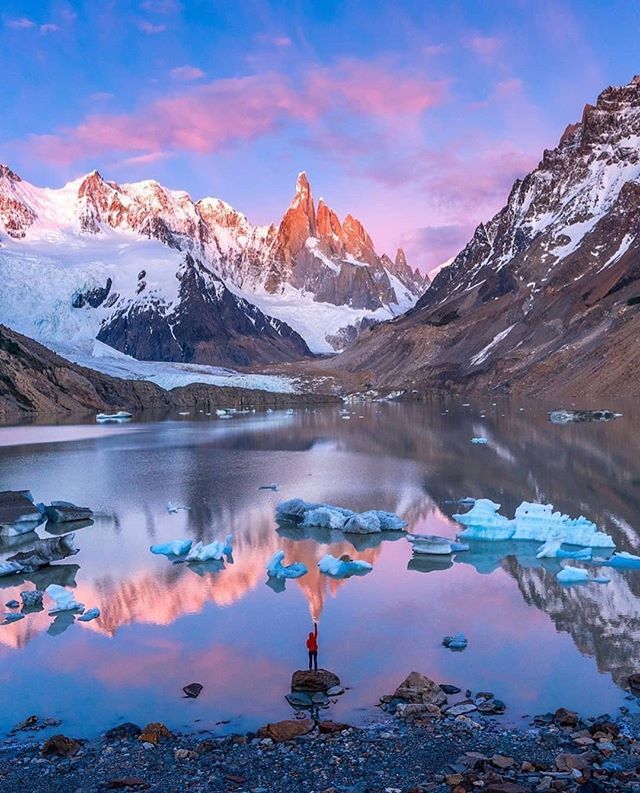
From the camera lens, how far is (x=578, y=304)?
131500 millimetres

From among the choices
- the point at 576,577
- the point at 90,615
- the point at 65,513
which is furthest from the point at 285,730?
the point at 65,513

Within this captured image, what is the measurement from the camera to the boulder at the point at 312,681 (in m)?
12.7

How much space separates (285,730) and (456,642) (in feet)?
14.7

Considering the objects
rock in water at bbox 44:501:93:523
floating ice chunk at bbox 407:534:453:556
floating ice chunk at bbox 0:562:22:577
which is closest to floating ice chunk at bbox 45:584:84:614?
floating ice chunk at bbox 0:562:22:577

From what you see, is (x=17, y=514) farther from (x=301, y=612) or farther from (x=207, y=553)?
(x=301, y=612)

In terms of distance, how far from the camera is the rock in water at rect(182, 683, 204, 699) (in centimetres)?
1268

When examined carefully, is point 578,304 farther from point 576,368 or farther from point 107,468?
point 107,468

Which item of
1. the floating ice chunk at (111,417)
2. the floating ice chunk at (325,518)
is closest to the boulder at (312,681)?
the floating ice chunk at (325,518)

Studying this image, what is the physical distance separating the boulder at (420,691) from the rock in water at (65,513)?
59.4ft

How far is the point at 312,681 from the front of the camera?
12664mm

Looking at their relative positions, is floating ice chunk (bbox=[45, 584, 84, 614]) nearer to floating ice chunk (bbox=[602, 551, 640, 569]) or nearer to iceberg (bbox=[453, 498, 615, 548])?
iceberg (bbox=[453, 498, 615, 548])

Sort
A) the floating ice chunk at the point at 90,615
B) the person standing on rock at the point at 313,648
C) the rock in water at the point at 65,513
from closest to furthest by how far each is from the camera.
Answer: the person standing on rock at the point at 313,648 → the floating ice chunk at the point at 90,615 → the rock in water at the point at 65,513

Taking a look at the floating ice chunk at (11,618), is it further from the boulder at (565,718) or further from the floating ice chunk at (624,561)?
the floating ice chunk at (624,561)

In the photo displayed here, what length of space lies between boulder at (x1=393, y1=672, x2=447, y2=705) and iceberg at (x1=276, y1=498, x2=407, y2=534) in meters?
12.4
